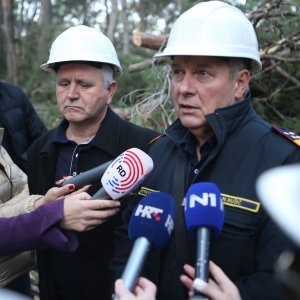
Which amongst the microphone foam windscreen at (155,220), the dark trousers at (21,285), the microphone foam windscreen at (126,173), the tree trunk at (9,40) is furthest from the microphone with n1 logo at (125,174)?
the tree trunk at (9,40)

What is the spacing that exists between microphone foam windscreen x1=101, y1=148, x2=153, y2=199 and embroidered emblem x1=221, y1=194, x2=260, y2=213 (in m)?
0.37

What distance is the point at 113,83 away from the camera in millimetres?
2896

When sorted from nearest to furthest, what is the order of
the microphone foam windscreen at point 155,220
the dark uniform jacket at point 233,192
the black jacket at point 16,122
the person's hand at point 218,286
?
the person's hand at point 218,286 < the microphone foam windscreen at point 155,220 < the dark uniform jacket at point 233,192 < the black jacket at point 16,122

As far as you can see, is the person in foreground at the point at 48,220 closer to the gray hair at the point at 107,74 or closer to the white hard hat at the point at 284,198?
the gray hair at the point at 107,74

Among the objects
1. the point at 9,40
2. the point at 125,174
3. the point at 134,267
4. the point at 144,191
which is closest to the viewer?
the point at 134,267

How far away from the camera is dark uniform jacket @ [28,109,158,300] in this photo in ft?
8.54

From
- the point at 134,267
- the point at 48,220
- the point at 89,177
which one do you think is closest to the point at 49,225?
the point at 48,220

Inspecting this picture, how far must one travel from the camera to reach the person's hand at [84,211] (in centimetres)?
198

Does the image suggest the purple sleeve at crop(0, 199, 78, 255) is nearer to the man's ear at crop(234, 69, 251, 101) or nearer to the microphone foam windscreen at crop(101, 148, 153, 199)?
the microphone foam windscreen at crop(101, 148, 153, 199)

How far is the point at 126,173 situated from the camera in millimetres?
1899

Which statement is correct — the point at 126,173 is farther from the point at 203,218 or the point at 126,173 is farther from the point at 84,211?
the point at 203,218

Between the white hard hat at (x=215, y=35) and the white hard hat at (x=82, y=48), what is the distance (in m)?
0.79

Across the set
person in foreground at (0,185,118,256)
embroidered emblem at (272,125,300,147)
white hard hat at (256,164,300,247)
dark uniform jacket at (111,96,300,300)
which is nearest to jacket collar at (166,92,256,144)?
dark uniform jacket at (111,96,300,300)

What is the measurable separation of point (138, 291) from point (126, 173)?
570 mm
